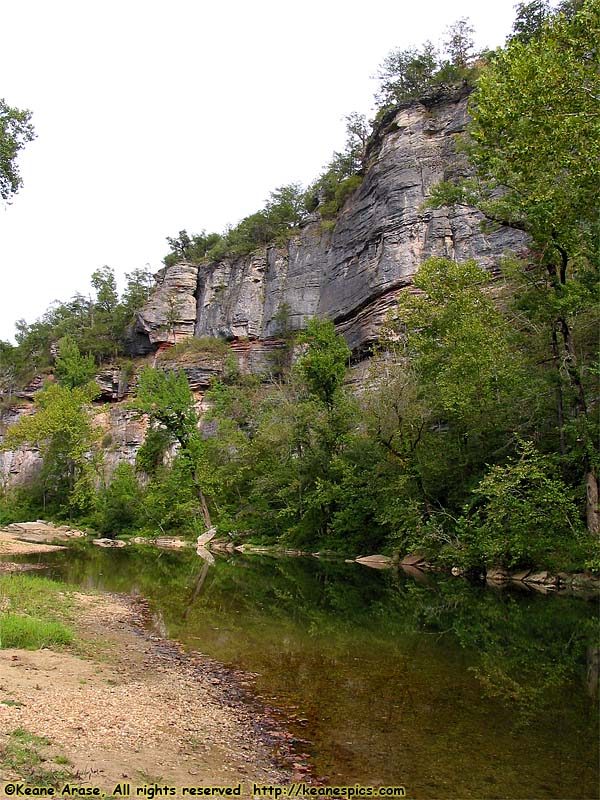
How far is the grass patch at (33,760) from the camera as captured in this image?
4977 mm

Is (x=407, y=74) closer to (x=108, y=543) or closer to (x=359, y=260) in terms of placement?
(x=359, y=260)

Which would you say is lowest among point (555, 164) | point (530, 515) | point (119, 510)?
point (119, 510)

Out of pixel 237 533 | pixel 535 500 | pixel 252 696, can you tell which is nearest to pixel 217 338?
pixel 237 533

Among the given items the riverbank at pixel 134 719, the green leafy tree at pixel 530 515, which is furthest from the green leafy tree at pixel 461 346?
the riverbank at pixel 134 719

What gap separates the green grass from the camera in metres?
10.2

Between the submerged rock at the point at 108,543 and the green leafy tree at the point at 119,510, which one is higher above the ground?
the green leafy tree at the point at 119,510

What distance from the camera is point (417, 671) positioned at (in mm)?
10141

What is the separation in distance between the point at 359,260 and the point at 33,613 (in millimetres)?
44028

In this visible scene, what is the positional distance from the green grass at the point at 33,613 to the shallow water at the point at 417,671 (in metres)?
2.38

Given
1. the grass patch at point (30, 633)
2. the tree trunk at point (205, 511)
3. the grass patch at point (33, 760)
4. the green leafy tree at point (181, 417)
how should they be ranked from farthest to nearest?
the green leafy tree at point (181, 417)
the tree trunk at point (205, 511)
the grass patch at point (30, 633)
the grass patch at point (33, 760)

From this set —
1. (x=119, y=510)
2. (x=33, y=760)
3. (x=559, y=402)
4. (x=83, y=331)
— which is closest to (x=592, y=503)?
(x=559, y=402)

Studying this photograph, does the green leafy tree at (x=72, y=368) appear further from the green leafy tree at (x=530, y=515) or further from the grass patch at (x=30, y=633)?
the grass patch at (x=30, y=633)

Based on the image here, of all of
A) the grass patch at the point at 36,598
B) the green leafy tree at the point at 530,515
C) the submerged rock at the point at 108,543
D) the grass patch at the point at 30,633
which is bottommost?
the submerged rock at the point at 108,543

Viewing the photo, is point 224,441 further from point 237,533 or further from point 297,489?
point 297,489
